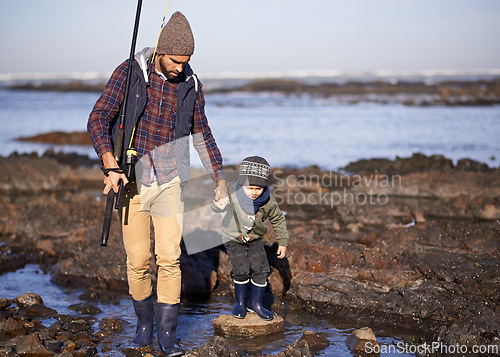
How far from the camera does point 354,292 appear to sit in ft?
19.6

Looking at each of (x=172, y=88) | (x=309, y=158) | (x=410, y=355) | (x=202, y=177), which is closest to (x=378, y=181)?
(x=202, y=177)

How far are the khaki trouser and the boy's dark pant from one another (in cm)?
93

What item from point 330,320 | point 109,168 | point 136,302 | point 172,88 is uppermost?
point 172,88

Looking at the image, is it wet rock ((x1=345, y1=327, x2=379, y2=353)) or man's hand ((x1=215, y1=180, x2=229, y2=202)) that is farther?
wet rock ((x1=345, y1=327, x2=379, y2=353))

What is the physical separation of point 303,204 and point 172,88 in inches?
269

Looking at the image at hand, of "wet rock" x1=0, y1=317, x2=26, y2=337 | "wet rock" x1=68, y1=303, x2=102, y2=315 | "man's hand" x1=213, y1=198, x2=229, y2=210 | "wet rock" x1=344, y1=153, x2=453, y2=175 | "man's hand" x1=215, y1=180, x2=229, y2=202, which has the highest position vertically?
"man's hand" x1=215, y1=180, x2=229, y2=202

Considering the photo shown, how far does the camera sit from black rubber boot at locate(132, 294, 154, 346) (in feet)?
15.8

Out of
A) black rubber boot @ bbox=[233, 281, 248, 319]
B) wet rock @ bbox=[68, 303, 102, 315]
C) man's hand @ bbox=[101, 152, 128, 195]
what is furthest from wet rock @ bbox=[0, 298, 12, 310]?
man's hand @ bbox=[101, 152, 128, 195]

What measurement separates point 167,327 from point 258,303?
3.58 feet

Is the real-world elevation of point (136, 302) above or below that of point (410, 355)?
above

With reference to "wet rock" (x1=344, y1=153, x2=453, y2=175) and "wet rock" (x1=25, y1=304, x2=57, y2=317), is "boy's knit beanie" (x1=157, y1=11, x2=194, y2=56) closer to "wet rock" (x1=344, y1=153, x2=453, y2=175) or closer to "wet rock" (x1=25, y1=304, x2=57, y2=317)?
"wet rock" (x1=25, y1=304, x2=57, y2=317)

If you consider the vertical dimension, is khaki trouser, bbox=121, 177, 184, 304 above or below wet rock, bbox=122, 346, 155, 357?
above

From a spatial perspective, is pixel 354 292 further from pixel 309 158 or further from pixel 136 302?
pixel 309 158

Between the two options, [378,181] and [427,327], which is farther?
[378,181]
